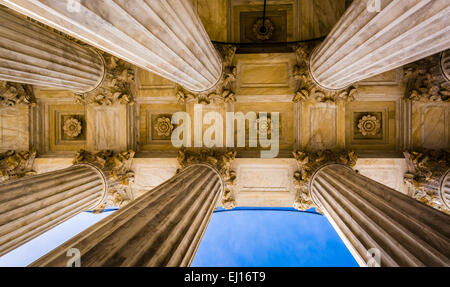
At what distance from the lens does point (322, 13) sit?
9.66 meters

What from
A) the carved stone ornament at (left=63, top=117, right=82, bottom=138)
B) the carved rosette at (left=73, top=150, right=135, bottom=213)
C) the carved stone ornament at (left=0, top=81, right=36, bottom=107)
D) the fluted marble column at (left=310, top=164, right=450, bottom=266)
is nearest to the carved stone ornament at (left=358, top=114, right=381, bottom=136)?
the fluted marble column at (left=310, top=164, right=450, bottom=266)

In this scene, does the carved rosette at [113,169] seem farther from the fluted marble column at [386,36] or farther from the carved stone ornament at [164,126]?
the fluted marble column at [386,36]

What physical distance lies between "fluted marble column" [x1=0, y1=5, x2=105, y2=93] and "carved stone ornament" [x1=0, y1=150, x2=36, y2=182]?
5210 mm

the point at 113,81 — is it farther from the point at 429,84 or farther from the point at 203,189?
the point at 429,84

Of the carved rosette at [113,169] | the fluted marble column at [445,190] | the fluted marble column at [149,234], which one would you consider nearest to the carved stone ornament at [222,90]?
the carved rosette at [113,169]

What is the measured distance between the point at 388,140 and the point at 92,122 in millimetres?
13936

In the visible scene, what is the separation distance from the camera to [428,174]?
27.0ft

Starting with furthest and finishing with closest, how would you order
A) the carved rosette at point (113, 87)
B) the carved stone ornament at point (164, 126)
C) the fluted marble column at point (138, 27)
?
the carved stone ornament at point (164, 126)
the carved rosette at point (113, 87)
the fluted marble column at point (138, 27)

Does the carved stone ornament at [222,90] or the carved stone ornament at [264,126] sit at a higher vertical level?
the carved stone ornament at [222,90]

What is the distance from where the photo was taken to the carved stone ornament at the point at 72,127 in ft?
34.4

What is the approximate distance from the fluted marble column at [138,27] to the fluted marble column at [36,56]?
3003 mm

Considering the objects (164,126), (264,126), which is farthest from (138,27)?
(264,126)
